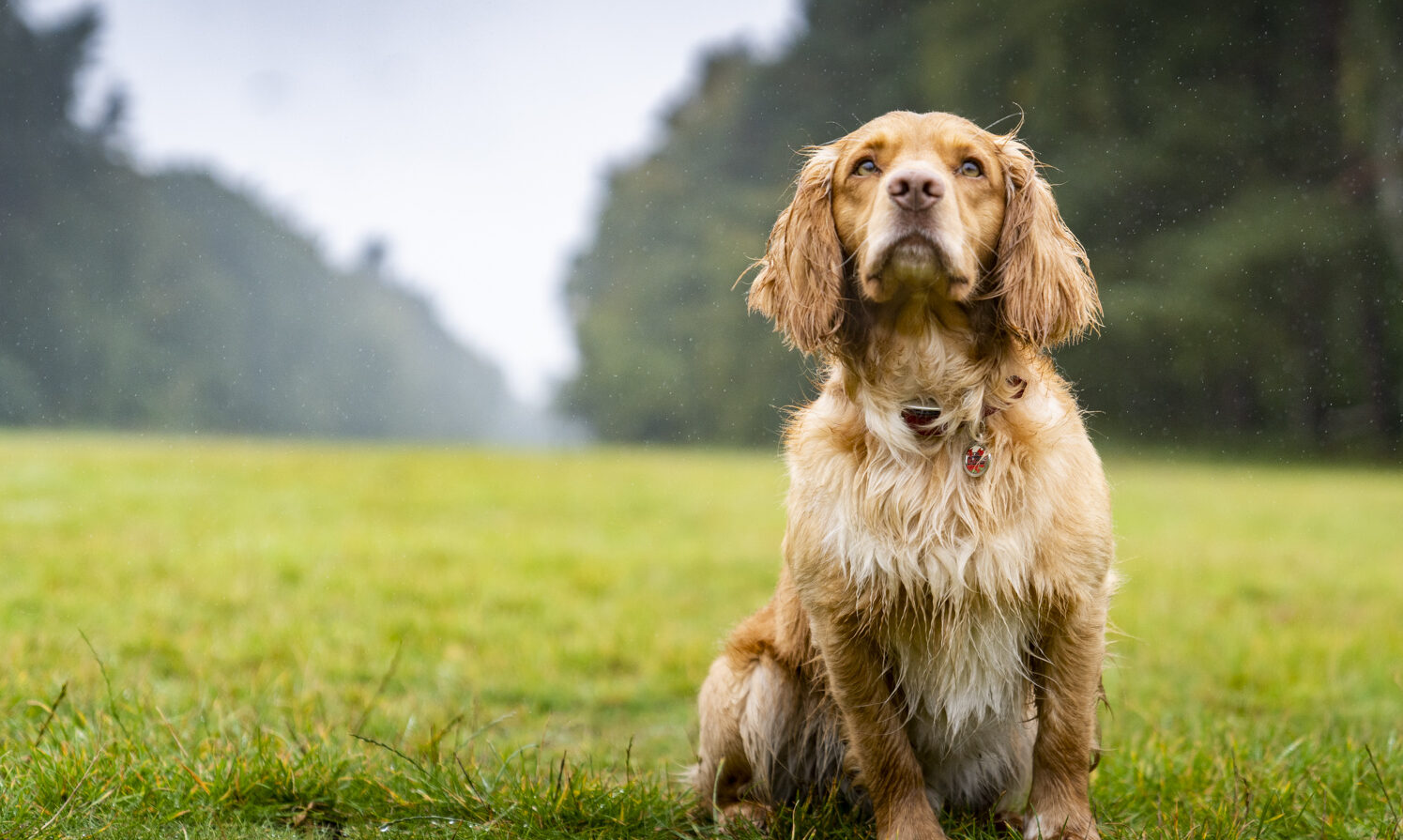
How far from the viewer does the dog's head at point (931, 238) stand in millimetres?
2305

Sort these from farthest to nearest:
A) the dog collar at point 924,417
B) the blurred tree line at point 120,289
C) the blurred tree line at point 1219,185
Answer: the blurred tree line at point 120,289 < the blurred tree line at point 1219,185 < the dog collar at point 924,417

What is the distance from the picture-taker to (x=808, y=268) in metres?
2.57

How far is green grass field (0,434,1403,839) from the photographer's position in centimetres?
258

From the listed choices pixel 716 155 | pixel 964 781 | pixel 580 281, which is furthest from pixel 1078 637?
pixel 580 281

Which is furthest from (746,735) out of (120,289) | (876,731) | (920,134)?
(120,289)

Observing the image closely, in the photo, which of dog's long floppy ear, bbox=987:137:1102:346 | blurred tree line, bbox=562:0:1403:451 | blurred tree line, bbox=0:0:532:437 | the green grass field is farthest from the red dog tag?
blurred tree line, bbox=0:0:532:437

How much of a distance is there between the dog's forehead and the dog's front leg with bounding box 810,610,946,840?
1085 mm

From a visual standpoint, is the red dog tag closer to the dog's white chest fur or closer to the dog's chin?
the dog's white chest fur

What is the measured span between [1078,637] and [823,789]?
86 centimetres

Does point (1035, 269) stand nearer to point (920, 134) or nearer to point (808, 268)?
point (920, 134)

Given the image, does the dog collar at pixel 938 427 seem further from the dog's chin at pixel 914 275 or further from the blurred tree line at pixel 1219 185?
the blurred tree line at pixel 1219 185

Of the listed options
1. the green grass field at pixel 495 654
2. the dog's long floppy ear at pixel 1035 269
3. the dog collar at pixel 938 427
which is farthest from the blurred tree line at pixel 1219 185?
the dog collar at pixel 938 427

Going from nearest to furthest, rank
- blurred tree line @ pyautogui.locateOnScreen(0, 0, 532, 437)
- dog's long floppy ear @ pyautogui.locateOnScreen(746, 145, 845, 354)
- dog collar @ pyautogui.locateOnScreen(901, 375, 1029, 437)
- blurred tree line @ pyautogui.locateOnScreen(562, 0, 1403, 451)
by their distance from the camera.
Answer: dog collar @ pyautogui.locateOnScreen(901, 375, 1029, 437) < dog's long floppy ear @ pyautogui.locateOnScreen(746, 145, 845, 354) < blurred tree line @ pyautogui.locateOnScreen(562, 0, 1403, 451) < blurred tree line @ pyautogui.locateOnScreen(0, 0, 532, 437)

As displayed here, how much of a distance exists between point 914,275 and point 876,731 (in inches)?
41.8
